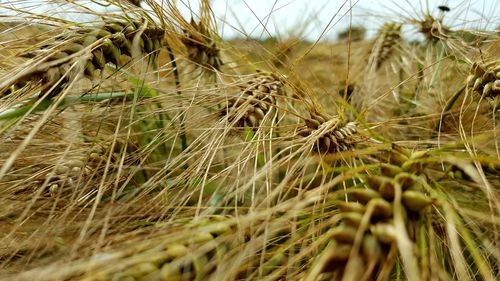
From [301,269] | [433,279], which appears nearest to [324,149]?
[301,269]

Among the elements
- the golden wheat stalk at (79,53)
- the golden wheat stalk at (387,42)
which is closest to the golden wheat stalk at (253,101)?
the golden wheat stalk at (79,53)

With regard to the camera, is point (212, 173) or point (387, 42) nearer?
point (212, 173)

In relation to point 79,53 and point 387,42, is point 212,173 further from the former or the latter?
point 387,42

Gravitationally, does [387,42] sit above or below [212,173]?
above

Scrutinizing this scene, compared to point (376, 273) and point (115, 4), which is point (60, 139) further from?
point (376, 273)

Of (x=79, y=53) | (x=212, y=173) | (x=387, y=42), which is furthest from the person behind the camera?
(x=387, y=42)

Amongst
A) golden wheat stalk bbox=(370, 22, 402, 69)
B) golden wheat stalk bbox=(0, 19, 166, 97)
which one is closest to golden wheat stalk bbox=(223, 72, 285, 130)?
golden wheat stalk bbox=(0, 19, 166, 97)

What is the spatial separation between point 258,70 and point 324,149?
279 mm

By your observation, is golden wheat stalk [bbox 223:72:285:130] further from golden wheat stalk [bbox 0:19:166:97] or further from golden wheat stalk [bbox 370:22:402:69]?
golden wheat stalk [bbox 370:22:402:69]

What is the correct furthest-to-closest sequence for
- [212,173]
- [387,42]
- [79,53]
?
[387,42]
[212,173]
[79,53]

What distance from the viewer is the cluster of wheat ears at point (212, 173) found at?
0.55 meters

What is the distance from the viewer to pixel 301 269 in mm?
664

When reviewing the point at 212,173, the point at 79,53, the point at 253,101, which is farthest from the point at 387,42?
the point at 79,53

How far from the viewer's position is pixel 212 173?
872mm
